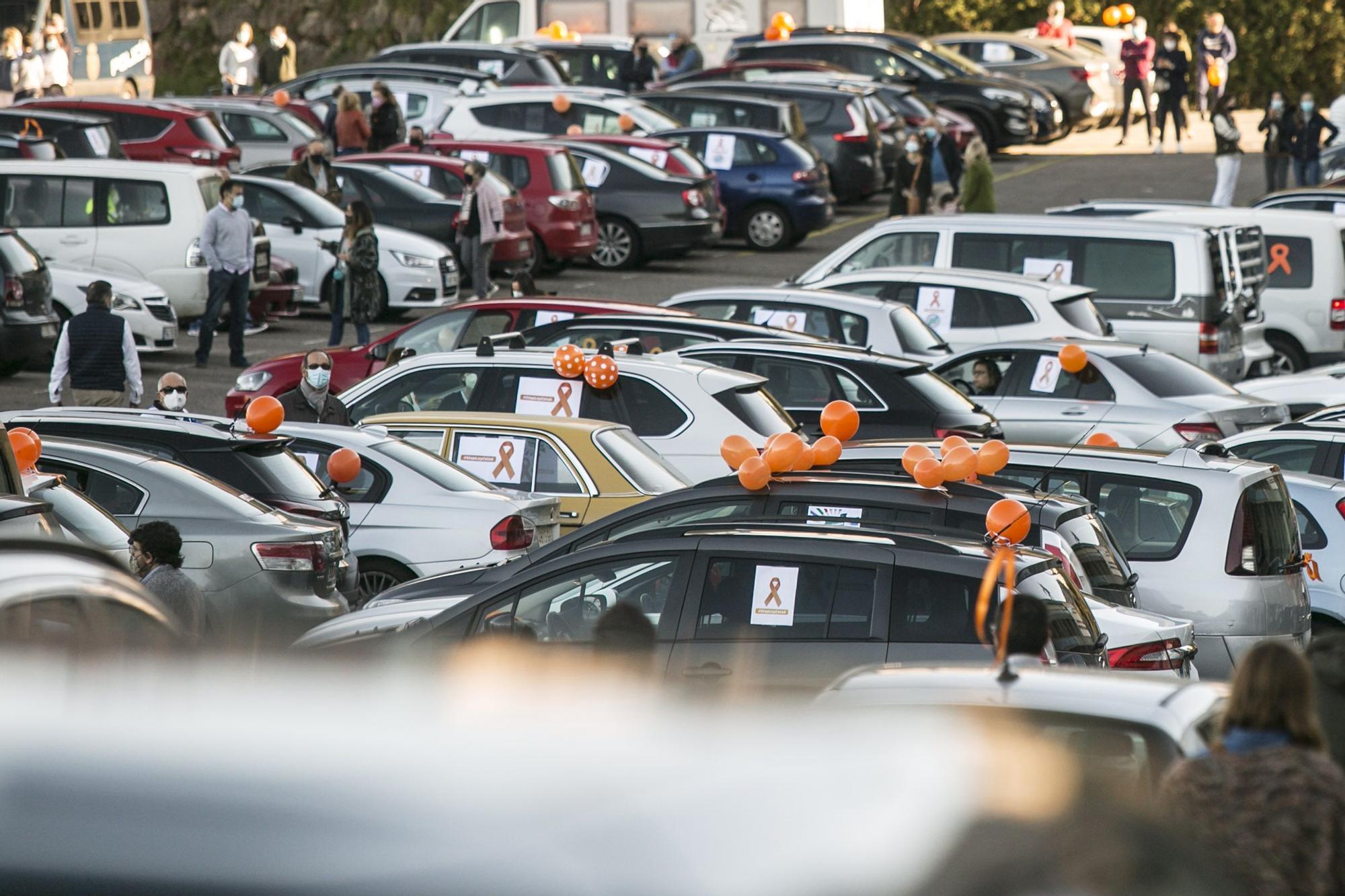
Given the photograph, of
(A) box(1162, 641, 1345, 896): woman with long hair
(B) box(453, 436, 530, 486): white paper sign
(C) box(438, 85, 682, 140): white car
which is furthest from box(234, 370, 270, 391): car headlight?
(C) box(438, 85, 682, 140): white car

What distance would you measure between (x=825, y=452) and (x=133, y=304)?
33.3ft

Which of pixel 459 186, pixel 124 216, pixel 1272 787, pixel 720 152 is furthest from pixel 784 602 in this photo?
pixel 720 152

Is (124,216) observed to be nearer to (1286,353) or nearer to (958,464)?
(1286,353)

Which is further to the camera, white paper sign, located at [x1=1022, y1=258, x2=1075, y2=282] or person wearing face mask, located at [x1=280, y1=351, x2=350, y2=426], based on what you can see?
white paper sign, located at [x1=1022, y1=258, x2=1075, y2=282]

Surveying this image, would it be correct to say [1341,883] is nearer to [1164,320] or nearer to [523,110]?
[1164,320]

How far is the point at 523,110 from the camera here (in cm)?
2775

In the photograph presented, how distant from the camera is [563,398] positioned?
42.8ft

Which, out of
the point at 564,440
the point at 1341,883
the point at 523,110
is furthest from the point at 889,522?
the point at 523,110

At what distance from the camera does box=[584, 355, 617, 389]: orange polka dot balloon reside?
42.0 feet

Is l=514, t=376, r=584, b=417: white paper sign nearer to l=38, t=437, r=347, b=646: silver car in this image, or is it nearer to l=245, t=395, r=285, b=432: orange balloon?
l=245, t=395, r=285, b=432: orange balloon

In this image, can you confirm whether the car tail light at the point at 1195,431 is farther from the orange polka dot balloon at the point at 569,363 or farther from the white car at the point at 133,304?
the white car at the point at 133,304

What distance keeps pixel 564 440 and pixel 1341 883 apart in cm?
873

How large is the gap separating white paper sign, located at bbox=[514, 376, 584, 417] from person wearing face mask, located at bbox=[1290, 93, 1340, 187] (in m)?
20.8

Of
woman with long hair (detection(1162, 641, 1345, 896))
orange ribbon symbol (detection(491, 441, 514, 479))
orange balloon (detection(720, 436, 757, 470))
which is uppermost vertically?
woman with long hair (detection(1162, 641, 1345, 896))
